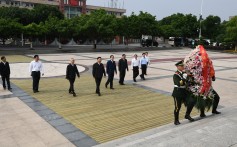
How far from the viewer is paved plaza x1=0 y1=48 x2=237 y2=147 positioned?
6.75 m

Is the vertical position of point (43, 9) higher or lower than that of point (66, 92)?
higher

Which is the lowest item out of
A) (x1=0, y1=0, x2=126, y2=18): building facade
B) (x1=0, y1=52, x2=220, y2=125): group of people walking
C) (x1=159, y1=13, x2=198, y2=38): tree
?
(x1=0, y1=52, x2=220, y2=125): group of people walking

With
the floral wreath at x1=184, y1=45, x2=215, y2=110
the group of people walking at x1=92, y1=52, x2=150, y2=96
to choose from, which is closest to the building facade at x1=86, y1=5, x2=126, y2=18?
the group of people walking at x1=92, y1=52, x2=150, y2=96

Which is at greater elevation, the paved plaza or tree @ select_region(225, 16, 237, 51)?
tree @ select_region(225, 16, 237, 51)

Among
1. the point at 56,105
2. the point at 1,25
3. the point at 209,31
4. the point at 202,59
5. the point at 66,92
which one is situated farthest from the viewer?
the point at 209,31

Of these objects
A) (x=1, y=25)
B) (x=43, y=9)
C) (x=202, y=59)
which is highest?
(x=43, y=9)

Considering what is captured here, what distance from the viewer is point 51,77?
56.7ft

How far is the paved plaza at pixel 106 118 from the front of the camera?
6750 mm

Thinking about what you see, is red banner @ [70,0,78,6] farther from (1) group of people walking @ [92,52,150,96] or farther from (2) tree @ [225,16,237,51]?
(1) group of people walking @ [92,52,150,96]

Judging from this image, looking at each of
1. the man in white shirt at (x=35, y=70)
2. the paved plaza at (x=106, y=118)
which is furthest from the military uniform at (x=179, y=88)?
the man in white shirt at (x=35, y=70)

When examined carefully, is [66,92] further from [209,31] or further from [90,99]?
[209,31]

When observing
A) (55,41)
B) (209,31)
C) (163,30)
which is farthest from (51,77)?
(209,31)

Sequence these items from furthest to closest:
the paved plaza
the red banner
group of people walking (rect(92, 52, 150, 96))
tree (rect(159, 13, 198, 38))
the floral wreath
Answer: the red banner, tree (rect(159, 13, 198, 38)), group of people walking (rect(92, 52, 150, 96)), the floral wreath, the paved plaza

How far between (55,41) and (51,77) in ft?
150
